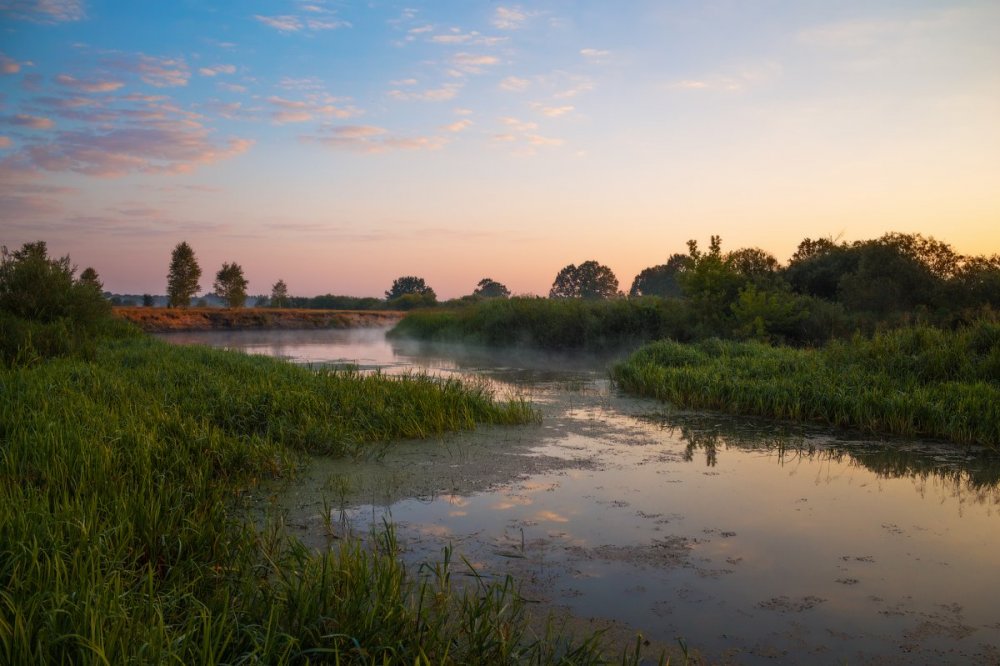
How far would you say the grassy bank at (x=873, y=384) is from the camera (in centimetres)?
865

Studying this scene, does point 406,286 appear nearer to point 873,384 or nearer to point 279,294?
point 279,294

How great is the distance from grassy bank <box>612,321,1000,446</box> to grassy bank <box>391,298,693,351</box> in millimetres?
7811

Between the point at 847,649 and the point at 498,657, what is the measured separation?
192 cm

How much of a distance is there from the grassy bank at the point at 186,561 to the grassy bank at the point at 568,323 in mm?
14667

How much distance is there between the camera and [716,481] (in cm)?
688

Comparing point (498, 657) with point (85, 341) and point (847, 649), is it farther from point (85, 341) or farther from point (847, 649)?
point (85, 341)

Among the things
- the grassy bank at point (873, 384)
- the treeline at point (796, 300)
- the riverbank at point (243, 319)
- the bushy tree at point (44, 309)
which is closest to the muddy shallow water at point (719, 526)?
the grassy bank at point (873, 384)

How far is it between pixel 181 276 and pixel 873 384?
4429 cm

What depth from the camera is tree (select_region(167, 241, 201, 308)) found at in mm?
44906

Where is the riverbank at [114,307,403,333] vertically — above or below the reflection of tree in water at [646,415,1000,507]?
above

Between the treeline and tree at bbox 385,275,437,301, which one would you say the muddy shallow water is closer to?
the treeline

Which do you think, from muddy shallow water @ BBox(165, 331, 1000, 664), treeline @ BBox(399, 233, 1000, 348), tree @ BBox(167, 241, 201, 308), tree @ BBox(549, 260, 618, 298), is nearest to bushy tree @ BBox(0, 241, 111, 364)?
muddy shallow water @ BBox(165, 331, 1000, 664)

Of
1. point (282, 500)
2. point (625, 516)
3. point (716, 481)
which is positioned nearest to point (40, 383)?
point (282, 500)

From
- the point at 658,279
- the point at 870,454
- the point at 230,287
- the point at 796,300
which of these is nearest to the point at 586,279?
the point at 658,279
